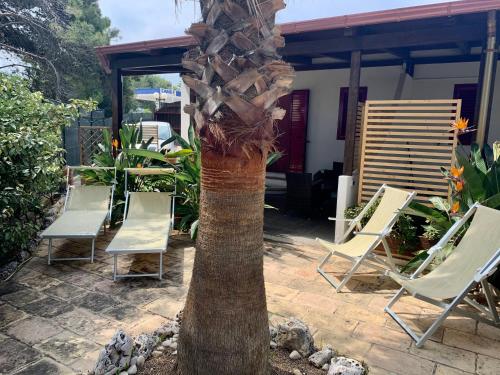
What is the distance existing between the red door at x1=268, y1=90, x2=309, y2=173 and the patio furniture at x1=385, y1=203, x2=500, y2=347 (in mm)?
6626

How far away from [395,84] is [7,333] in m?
8.59

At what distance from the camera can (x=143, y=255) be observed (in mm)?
5527

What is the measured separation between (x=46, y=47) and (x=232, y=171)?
15226 millimetres

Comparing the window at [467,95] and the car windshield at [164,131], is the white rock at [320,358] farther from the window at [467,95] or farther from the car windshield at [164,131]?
the car windshield at [164,131]

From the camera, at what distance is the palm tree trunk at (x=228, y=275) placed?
2.12 metres

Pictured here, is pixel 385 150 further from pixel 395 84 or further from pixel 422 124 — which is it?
pixel 395 84

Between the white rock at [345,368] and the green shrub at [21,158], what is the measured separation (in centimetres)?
369

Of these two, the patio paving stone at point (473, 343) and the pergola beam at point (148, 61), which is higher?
the pergola beam at point (148, 61)

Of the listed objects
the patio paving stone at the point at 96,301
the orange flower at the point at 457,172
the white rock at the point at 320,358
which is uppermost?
the orange flower at the point at 457,172

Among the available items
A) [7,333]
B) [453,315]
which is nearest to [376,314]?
[453,315]

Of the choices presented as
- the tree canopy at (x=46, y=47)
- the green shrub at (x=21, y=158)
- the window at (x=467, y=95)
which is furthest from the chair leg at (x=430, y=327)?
the tree canopy at (x=46, y=47)

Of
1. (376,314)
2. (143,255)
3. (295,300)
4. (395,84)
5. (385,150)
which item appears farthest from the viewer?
(395,84)

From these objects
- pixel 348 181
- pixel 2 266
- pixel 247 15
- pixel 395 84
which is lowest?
pixel 2 266

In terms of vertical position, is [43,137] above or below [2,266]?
above
